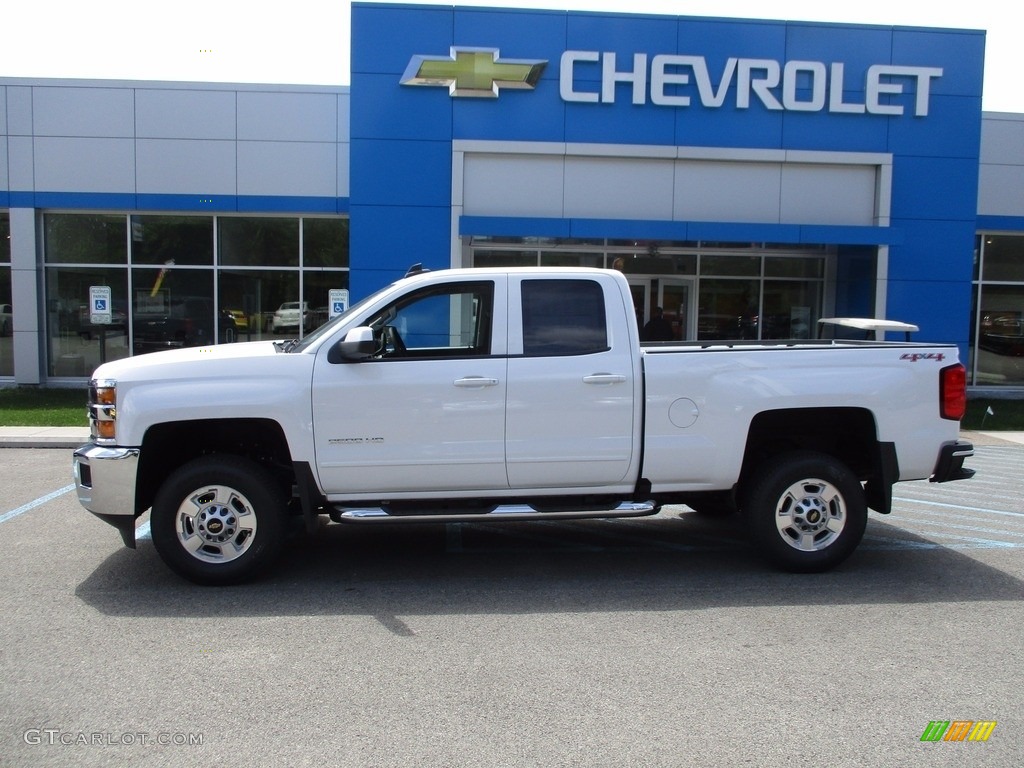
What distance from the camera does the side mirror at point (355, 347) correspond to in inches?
223

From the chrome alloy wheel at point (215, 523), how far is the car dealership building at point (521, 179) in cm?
980

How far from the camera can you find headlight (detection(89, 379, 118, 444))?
571cm

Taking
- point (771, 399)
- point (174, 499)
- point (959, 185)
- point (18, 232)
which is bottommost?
point (174, 499)

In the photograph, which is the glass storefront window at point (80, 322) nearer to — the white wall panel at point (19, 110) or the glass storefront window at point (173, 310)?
the glass storefront window at point (173, 310)

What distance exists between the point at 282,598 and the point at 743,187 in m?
12.6

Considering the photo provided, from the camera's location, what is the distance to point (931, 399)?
6211 mm

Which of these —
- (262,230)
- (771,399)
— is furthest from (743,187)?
(771,399)

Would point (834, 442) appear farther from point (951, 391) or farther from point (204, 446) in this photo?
point (204, 446)

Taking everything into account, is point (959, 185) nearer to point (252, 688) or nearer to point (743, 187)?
point (743, 187)

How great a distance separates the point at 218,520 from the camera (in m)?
5.77

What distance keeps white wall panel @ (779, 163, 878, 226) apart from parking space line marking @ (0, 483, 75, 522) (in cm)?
1244

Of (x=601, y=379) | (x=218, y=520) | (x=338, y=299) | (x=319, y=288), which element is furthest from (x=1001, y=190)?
(x=218, y=520)

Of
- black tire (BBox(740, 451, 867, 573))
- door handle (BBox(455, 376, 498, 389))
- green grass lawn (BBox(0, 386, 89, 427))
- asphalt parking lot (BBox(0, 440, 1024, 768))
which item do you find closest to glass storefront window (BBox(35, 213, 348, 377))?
green grass lawn (BBox(0, 386, 89, 427))
